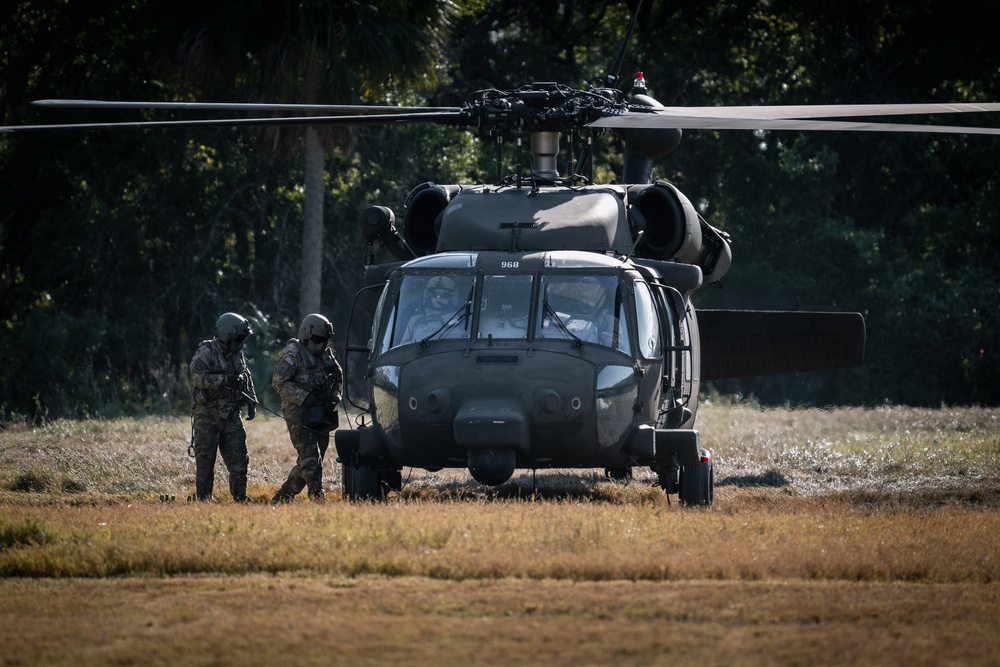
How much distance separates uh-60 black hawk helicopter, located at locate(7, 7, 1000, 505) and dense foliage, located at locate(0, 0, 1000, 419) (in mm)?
11429

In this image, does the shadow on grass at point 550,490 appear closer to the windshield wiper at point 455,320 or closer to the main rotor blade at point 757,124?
the windshield wiper at point 455,320

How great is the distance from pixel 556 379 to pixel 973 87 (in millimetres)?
28029

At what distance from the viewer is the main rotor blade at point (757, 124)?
1010 cm

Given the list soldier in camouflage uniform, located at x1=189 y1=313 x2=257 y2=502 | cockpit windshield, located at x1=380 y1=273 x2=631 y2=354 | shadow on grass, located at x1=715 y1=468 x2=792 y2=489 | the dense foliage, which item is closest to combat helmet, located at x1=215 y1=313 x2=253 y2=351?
soldier in camouflage uniform, located at x1=189 y1=313 x2=257 y2=502

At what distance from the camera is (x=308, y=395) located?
13250 mm

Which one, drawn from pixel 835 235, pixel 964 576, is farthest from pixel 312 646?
pixel 835 235

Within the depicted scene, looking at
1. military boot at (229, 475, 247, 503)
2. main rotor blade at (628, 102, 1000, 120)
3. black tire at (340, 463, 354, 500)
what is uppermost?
main rotor blade at (628, 102, 1000, 120)

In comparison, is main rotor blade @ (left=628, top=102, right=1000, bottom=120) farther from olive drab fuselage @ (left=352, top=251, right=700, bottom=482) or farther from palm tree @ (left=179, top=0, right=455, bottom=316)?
palm tree @ (left=179, top=0, right=455, bottom=316)

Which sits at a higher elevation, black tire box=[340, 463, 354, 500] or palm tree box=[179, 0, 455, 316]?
palm tree box=[179, 0, 455, 316]

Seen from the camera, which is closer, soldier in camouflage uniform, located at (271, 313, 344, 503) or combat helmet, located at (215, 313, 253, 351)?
soldier in camouflage uniform, located at (271, 313, 344, 503)

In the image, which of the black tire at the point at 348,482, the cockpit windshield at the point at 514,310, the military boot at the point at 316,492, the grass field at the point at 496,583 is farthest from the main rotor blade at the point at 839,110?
the military boot at the point at 316,492

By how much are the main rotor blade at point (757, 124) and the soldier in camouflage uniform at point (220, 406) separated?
3866 mm

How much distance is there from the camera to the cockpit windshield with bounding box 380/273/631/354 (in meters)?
11.8

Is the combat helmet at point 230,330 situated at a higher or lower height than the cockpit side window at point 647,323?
lower
